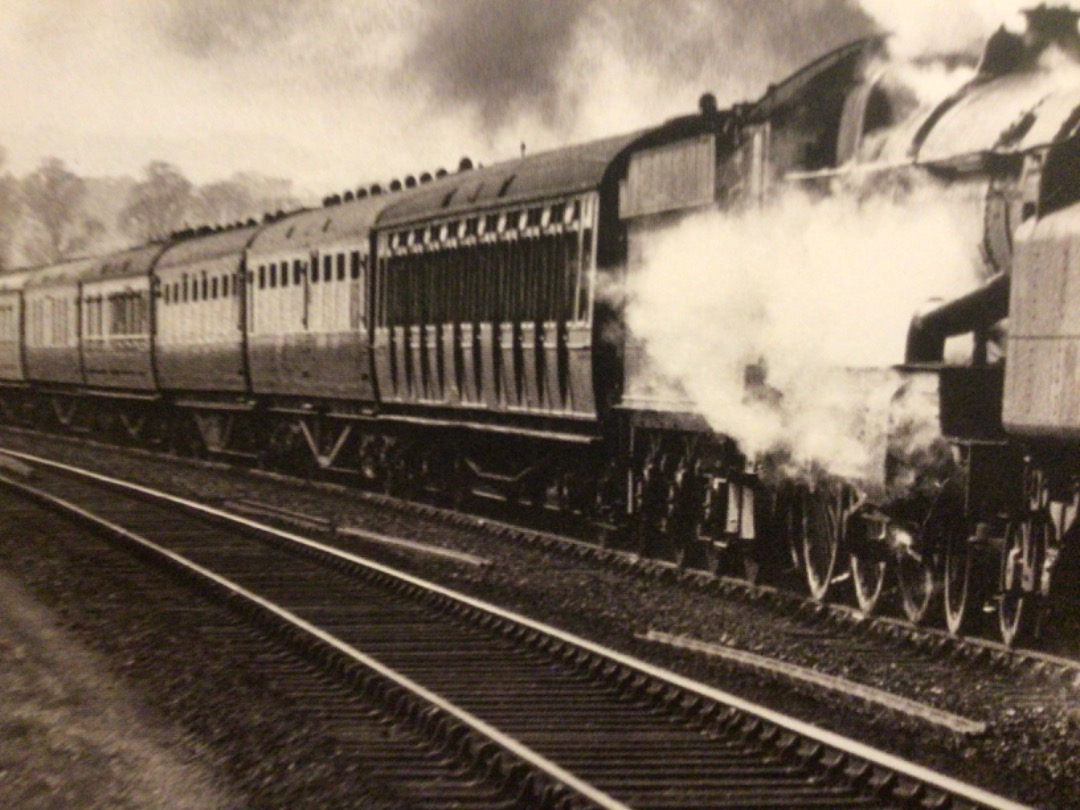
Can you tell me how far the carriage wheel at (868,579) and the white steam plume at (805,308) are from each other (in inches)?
27.3

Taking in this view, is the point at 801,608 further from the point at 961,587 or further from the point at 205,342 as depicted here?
the point at 205,342

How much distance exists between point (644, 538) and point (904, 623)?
12.4 ft

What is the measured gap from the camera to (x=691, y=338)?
39.4 feet

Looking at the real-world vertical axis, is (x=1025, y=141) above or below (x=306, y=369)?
above

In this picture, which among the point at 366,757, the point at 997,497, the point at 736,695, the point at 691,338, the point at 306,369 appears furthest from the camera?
the point at 306,369

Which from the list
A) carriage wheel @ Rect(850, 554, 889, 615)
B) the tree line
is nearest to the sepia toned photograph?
carriage wheel @ Rect(850, 554, 889, 615)

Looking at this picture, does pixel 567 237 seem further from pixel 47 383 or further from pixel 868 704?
pixel 47 383

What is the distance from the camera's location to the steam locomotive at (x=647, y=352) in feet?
27.9

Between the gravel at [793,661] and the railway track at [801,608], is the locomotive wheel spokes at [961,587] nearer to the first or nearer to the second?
the railway track at [801,608]

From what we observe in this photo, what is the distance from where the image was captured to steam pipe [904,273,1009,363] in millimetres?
8742

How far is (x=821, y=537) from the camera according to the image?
434 inches

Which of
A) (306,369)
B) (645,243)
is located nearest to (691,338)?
(645,243)

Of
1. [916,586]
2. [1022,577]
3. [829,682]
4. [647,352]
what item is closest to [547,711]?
[829,682]

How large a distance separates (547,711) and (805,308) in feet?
13.0
